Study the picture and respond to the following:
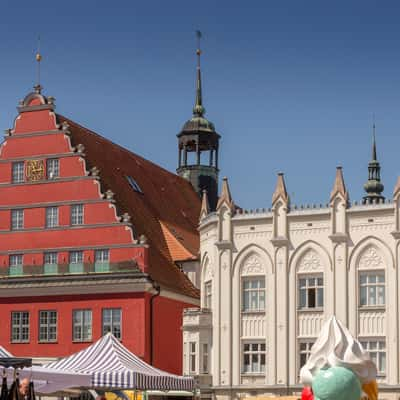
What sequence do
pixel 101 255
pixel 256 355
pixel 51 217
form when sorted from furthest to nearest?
pixel 51 217
pixel 101 255
pixel 256 355

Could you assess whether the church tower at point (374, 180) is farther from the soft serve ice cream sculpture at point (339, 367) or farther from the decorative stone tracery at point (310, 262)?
the soft serve ice cream sculpture at point (339, 367)

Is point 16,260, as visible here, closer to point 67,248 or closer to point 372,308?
point 67,248

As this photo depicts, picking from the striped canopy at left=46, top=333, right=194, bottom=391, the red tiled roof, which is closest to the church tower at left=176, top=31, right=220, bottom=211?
the red tiled roof

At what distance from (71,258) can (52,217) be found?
87.7 inches

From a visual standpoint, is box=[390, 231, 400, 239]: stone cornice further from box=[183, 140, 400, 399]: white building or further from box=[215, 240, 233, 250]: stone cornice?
box=[215, 240, 233, 250]: stone cornice

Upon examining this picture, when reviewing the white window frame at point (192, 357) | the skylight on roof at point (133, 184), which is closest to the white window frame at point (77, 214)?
the skylight on roof at point (133, 184)

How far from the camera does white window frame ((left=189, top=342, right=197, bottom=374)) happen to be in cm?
4817

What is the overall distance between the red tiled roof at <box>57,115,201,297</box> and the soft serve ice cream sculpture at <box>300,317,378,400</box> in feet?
111

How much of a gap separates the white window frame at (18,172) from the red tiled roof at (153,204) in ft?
9.24

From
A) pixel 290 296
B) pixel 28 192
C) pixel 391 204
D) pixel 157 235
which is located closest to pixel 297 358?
pixel 290 296

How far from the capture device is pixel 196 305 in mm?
52844

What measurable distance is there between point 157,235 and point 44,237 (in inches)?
238

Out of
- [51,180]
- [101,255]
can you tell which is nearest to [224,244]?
[101,255]

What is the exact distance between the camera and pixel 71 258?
50281 mm
